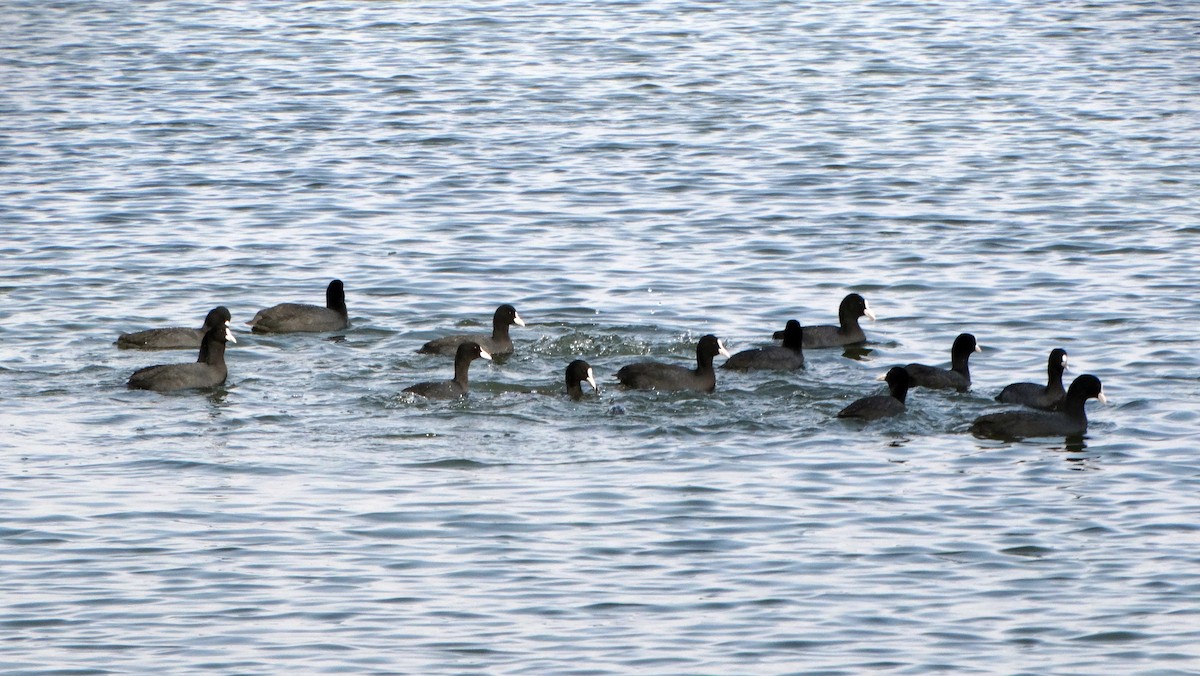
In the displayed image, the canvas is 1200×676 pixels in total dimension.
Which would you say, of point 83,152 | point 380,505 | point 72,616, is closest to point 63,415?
point 380,505

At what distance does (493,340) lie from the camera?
19.2 metres

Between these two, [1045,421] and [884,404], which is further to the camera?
[884,404]

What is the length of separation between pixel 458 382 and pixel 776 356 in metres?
2.97

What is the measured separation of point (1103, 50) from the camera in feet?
132

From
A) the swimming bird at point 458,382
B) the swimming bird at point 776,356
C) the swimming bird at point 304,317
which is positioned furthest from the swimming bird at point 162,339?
the swimming bird at point 776,356

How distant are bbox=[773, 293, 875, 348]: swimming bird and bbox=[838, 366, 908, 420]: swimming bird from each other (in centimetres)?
257

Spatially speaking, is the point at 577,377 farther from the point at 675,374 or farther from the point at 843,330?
the point at 843,330

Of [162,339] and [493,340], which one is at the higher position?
[162,339]

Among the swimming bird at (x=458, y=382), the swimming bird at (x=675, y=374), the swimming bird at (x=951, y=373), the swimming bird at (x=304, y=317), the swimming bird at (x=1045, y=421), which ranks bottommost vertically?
the swimming bird at (x=1045, y=421)

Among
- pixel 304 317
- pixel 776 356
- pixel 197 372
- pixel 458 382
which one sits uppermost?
pixel 304 317

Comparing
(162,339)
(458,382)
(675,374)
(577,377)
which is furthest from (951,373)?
(162,339)

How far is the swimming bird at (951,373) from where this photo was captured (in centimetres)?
1767

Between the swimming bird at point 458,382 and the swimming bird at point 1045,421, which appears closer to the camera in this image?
the swimming bird at point 1045,421

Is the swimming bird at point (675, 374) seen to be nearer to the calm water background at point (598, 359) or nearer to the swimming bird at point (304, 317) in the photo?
the calm water background at point (598, 359)
